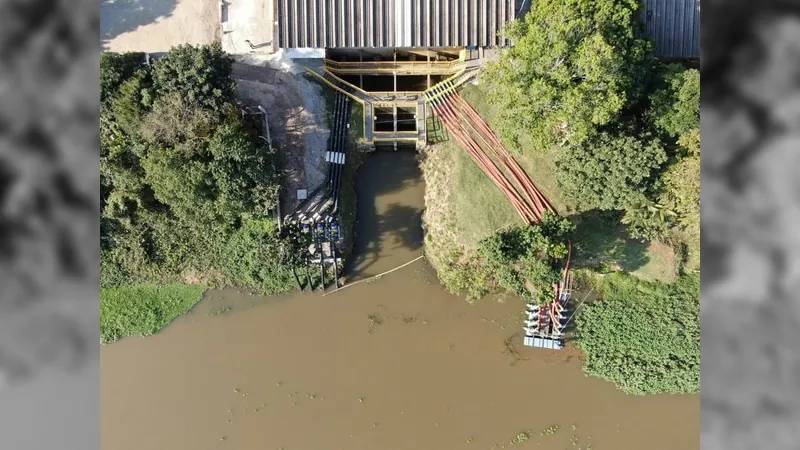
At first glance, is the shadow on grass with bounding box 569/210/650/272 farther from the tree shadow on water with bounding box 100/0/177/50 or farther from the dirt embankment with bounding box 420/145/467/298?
the tree shadow on water with bounding box 100/0/177/50

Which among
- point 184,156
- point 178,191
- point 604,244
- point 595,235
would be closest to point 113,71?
point 184,156

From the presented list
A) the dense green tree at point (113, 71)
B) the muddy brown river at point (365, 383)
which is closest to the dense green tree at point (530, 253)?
the muddy brown river at point (365, 383)

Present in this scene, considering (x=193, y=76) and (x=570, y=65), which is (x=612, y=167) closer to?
(x=570, y=65)

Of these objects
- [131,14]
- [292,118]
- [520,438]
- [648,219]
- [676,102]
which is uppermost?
[131,14]

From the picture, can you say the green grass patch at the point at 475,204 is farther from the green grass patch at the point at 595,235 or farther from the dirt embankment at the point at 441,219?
the dirt embankment at the point at 441,219
